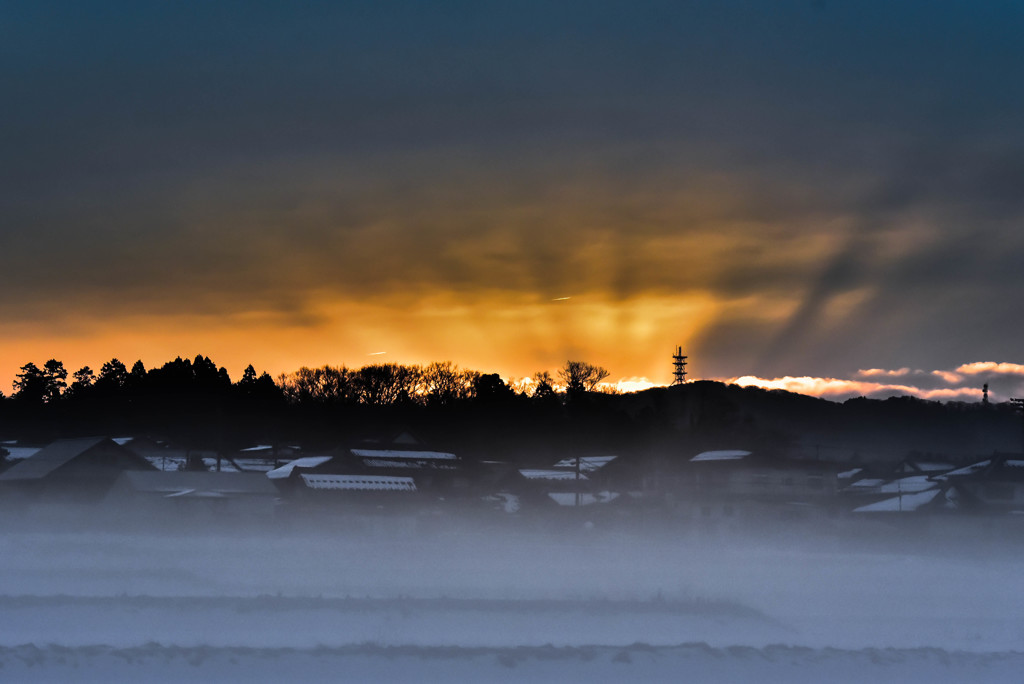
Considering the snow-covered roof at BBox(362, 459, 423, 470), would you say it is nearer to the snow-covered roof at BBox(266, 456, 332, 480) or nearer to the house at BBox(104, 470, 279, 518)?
the snow-covered roof at BBox(266, 456, 332, 480)

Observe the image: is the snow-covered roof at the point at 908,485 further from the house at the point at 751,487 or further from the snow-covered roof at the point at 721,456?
the snow-covered roof at the point at 721,456

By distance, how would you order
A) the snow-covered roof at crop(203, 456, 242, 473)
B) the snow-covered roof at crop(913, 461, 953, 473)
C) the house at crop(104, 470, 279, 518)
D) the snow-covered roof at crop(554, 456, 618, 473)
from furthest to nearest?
the snow-covered roof at crop(913, 461, 953, 473)
the snow-covered roof at crop(554, 456, 618, 473)
the snow-covered roof at crop(203, 456, 242, 473)
the house at crop(104, 470, 279, 518)

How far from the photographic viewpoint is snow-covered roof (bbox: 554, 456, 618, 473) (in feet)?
185

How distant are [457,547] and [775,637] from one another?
51.6 ft

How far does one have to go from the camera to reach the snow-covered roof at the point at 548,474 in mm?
50656

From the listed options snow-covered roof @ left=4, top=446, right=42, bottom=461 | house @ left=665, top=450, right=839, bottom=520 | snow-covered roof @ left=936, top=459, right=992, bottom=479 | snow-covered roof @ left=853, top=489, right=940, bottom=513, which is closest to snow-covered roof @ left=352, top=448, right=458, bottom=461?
house @ left=665, top=450, right=839, bottom=520

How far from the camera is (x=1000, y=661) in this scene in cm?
1791

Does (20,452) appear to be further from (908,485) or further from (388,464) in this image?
(908,485)

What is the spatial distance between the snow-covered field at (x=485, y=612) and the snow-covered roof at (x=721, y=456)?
54.0 feet

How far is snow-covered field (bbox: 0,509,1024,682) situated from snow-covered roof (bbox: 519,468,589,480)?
613 inches

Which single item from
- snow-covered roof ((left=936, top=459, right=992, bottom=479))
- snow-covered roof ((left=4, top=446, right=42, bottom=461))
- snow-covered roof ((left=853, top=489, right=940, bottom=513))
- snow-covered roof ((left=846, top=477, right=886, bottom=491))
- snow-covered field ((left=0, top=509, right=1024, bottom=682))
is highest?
snow-covered roof ((left=4, top=446, right=42, bottom=461))

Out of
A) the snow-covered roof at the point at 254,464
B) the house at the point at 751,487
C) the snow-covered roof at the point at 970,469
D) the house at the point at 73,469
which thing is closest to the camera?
the house at the point at 73,469

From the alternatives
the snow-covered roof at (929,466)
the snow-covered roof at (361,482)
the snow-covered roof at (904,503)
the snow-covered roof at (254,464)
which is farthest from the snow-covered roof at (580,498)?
the snow-covered roof at (929,466)

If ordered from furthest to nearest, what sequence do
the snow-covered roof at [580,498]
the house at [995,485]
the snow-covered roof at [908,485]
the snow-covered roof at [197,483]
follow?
the snow-covered roof at [908,485]
the snow-covered roof at [580,498]
the house at [995,485]
the snow-covered roof at [197,483]
